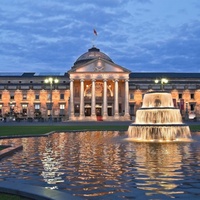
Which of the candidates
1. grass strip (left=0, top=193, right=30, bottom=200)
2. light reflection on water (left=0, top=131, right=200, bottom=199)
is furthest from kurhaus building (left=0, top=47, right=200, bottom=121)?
grass strip (left=0, top=193, right=30, bottom=200)

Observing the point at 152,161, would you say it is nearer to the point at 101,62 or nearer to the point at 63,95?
the point at 101,62

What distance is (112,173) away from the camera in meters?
11.6

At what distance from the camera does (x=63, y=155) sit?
16406 millimetres

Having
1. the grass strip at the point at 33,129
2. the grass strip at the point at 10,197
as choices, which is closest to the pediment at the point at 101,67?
the grass strip at the point at 33,129

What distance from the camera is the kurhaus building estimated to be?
97750mm

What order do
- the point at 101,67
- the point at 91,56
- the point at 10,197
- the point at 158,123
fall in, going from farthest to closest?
the point at 91,56
the point at 101,67
the point at 158,123
the point at 10,197

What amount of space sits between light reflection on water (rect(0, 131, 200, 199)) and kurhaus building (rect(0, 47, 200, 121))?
79161 mm

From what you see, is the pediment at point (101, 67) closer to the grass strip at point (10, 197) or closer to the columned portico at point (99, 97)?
the columned portico at point (99, 97)

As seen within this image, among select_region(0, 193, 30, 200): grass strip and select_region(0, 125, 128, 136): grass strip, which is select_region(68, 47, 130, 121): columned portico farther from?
select_region(0, 193, 30, 200): grass strip

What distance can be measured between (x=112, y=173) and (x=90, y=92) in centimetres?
9546

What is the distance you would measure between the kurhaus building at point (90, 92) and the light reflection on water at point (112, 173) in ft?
260

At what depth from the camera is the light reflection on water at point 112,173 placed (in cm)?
912

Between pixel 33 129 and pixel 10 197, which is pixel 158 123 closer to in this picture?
pixel 10 197

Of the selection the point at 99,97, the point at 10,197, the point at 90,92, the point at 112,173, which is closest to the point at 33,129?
the point at 112,173
